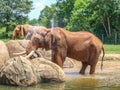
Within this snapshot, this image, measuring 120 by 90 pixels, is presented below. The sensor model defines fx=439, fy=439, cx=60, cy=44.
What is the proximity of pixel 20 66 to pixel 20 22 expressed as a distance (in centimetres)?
5977

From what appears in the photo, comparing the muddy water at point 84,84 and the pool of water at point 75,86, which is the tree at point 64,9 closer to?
the muddy water at point 84,84

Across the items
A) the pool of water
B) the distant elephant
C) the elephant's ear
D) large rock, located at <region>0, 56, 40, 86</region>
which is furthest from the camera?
the distant elephant

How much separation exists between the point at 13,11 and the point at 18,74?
60.9m

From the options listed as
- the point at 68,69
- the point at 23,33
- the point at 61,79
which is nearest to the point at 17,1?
the point at 23,33

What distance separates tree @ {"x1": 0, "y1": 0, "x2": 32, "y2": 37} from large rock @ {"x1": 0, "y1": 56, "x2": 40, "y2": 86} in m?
58.1

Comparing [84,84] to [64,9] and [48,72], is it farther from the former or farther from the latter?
[64,9]

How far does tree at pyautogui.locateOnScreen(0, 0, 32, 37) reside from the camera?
72500mm

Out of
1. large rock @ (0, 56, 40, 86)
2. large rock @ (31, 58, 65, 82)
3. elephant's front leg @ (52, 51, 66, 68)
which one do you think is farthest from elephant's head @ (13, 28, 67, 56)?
large rock @ (0, 56, 40, 86)

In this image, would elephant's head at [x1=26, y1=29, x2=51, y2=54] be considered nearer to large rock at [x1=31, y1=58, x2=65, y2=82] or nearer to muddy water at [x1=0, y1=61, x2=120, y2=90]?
muddy water at [x1=0, y1=61, x2=120, y2=90]

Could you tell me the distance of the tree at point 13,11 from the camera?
72.5 metres

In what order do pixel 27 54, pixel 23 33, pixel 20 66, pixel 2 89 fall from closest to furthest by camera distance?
pixel 2 89, pixel 20 66, pixel 27 54, pixel 23 33

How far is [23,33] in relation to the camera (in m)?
27.5

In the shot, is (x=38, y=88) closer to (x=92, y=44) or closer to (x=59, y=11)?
(x=92, y=44)

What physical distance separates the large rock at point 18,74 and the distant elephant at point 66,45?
2.49m
